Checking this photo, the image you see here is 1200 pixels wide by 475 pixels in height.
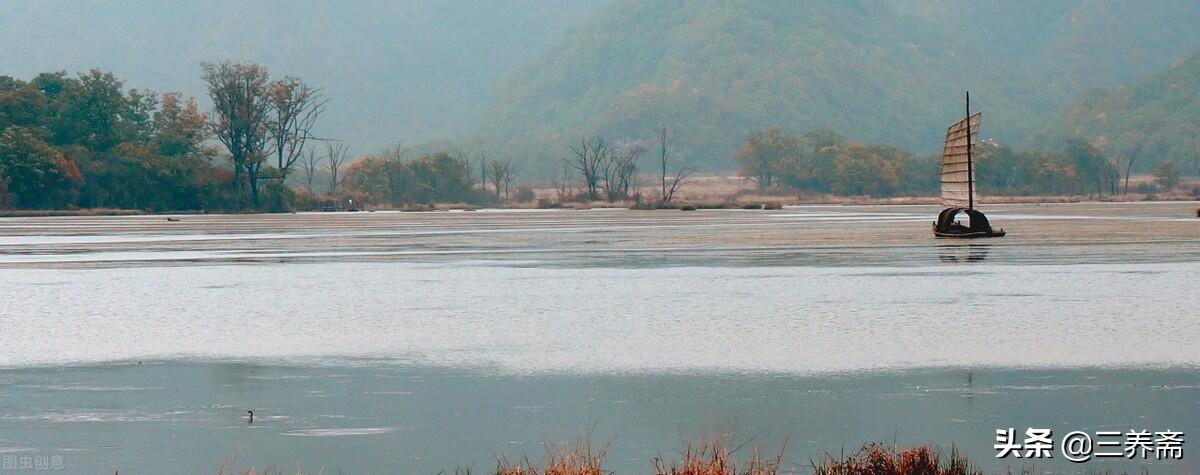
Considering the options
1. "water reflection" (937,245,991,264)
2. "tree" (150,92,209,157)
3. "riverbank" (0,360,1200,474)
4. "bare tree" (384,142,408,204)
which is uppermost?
"tree" (150,92,209,157)

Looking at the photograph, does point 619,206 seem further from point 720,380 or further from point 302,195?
point 720,380


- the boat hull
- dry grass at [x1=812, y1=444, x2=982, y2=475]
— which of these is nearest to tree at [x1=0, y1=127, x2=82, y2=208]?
the boat hull

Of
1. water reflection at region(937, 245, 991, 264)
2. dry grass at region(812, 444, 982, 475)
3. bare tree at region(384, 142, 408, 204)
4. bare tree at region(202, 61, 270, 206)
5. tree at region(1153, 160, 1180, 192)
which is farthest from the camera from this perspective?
tree at region(1153, 160, 1180, 192)

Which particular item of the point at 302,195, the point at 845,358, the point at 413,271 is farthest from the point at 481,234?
the point at 302,195

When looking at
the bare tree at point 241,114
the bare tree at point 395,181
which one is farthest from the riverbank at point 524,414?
the bare tree at point 395,181

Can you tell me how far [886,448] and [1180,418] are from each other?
2.98 meters

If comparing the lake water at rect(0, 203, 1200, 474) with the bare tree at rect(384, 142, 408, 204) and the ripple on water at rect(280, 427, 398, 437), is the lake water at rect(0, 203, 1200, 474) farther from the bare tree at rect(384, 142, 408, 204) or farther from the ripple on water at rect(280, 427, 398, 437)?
the bare tree at rect(384, 142, 408, 204)

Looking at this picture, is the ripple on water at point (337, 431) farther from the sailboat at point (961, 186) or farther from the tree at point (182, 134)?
the tree at point (182, 134)

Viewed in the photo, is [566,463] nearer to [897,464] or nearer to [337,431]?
[897,464]

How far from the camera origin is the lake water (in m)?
11.8

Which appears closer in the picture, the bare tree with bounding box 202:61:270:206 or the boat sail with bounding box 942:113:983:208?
the boat sail with bounding box 942:113:983:208

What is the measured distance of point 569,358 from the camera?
16.5 m

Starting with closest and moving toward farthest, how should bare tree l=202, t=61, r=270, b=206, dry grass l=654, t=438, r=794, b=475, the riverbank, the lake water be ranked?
dry grass l=654, t=438, r=794, b=475 < the riverbank < the lake water < bare tree l=202, t=61, r=270, b=206

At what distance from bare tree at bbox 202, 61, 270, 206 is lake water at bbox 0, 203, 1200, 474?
74.7m
